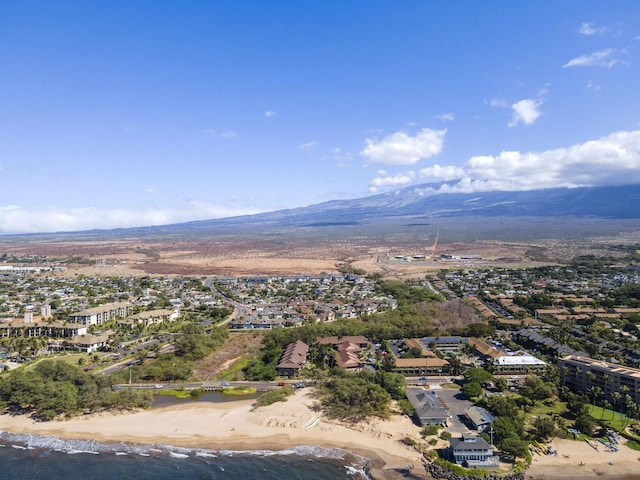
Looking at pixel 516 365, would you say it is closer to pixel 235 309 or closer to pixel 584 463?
pixel 584 463

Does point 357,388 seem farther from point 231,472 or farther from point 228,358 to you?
point 228,358

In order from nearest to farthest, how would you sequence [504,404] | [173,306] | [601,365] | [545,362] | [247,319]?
[504,404]
[601,365]
[545,362]
[247,319]
[173,306]

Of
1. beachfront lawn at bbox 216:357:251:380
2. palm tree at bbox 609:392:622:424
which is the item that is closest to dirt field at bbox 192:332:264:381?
beachfront lawn at bbox 216:357:251:380

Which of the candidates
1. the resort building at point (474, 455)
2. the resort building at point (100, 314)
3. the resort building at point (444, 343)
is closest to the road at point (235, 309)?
the resort building at point (100, 314)

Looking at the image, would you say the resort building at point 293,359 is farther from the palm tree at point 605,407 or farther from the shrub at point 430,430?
the palm tree at point 605,407

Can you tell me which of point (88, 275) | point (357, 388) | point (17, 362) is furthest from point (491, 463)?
point (88, 275)

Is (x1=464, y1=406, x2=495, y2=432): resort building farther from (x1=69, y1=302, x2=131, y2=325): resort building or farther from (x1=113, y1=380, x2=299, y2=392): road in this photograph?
(x1=69, y1=302, x2=131, y2=325): resort building

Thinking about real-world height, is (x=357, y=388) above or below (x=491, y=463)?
above
